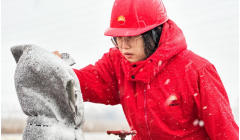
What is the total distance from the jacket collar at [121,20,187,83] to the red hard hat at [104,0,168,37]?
13 cm

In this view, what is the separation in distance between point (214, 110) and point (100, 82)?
3.00 ft

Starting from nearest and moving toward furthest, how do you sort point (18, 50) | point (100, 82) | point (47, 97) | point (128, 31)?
point (47, 97)
point (18, 50)
point (128, 31)
point (100, 82)

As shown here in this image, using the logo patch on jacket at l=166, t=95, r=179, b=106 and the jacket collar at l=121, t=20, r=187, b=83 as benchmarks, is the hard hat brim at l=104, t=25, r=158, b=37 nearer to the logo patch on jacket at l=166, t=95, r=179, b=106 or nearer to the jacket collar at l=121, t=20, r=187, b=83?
the jacket collar at l=121, t=20, r=187, b=83

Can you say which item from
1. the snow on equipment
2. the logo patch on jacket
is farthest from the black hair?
the snow on equipment

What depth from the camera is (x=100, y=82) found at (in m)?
2.85

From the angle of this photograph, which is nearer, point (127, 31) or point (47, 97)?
point (47, 97)

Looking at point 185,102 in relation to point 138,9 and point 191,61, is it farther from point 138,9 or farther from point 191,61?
point 138,9

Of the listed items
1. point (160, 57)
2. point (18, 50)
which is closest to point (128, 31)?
point (160, 57)

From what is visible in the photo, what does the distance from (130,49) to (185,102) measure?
0.57m

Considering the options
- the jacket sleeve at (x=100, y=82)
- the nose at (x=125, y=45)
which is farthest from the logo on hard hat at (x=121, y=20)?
the jacket sleeve at (x=100, y=82)

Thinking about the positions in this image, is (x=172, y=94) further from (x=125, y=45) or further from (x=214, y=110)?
(x=125, y=45)

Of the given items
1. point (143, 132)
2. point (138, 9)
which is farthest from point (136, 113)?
point (138, 9)

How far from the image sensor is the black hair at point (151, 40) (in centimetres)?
255

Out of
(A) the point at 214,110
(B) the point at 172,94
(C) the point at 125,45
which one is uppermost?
(C) the point at 125,45
